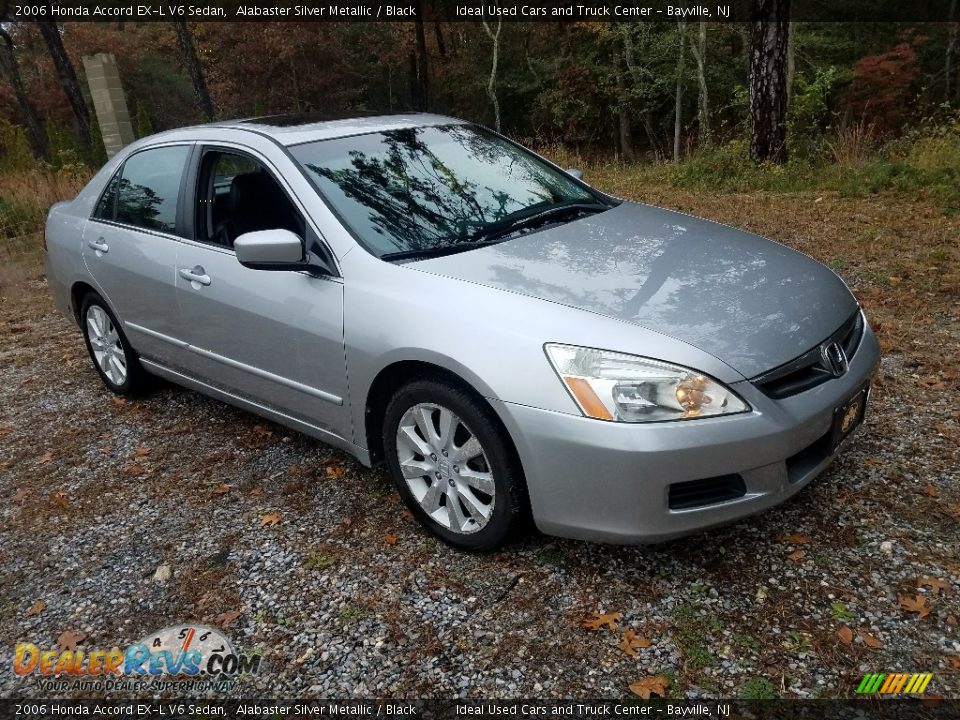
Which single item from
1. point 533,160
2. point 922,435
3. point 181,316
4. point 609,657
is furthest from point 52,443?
point 922,435

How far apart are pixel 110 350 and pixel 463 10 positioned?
1131 inches

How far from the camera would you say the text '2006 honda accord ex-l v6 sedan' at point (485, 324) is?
104 inches

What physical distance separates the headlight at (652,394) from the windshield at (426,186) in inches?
41.8

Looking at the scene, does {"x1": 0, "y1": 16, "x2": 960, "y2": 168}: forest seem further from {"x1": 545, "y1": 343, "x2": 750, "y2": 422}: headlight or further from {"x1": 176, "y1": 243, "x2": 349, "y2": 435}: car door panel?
{"x1": 545, "y1": 343, "x2": 750, "y2": 422}: headlight

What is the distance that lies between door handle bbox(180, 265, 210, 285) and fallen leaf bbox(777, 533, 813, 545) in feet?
9.42

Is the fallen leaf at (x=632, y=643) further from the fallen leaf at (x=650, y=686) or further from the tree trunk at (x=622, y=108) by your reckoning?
the tree trunk at (x=622, y=108)

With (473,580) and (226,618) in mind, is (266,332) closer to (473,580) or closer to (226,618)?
(226,618)

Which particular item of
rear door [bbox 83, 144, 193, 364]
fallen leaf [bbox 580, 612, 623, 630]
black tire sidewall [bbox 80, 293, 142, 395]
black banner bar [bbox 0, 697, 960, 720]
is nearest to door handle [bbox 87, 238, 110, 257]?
rear door [bbox 83, 144, 193, 364]

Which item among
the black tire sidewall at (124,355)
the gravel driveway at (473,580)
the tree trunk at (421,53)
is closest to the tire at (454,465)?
the gravel driveway at (473,580)

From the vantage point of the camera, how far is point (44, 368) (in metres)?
6.03

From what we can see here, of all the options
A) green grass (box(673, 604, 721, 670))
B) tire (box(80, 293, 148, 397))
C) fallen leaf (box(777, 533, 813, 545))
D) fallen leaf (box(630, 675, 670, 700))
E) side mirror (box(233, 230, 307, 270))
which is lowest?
fallen leaf (box(630, 675, 670, 700))

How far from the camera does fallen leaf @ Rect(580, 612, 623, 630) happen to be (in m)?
2.74

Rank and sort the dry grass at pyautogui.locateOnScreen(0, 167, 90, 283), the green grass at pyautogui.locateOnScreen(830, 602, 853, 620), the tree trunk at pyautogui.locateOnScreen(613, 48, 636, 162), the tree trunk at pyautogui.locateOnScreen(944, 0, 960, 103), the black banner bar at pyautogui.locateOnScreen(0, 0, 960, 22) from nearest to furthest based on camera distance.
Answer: the green grass at pyautogui.locateOnScreen(830, 602, 853, 620) < the dry grass at pyautogui.locateOnScreen(0, 167, 90, 283) < the tree trunk at pyautogui.locateOnScreen(944, 0, 960, 103) < the black banner bar at pyautogui.locateOnScreen(0, 0, 960, 22) < the tree trunk at pyautogui.locateOnScreen(613, 48, 636, 162)

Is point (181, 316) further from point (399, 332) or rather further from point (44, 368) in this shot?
point (44, 368)
